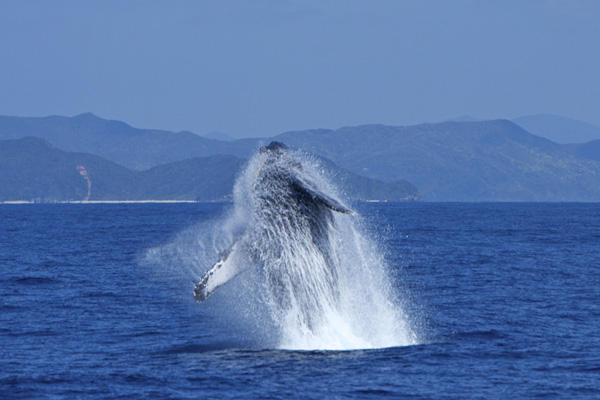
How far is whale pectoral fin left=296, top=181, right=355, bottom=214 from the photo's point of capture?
55.5ft

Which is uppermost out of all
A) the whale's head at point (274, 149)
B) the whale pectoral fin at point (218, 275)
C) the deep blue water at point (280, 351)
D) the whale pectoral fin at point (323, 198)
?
the whale's head at point (274, 149)

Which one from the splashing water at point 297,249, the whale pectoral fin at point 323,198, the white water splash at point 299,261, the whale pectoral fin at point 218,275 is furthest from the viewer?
the white water splash at point 299,261

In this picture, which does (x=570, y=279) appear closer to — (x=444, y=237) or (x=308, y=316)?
(x=308, y=316)

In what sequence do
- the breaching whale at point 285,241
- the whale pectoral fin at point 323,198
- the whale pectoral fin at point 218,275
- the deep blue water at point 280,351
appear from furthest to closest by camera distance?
the breaching whale at point 285,241 → the whale pectoral fin at point 218,275 → the deep blue water at point 280,351 → the whale pectoral fin at point 323,198

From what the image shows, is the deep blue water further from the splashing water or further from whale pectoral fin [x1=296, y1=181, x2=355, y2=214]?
whale pectoral fin [x1=296, y1=181, x2=355, y2=214]

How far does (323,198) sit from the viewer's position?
1752 centimetres

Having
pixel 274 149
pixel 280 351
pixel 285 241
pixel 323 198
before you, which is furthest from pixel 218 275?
pixel 323 198

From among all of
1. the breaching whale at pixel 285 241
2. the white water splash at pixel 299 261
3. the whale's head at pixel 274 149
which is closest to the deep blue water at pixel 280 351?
the white water splash at pixel 299 261

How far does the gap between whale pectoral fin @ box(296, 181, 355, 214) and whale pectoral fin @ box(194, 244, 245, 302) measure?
2.44m

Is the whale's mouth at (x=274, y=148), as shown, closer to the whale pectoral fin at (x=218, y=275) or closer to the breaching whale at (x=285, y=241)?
the breaching whale at (x=285, y=241)

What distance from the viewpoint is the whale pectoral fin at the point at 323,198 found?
16.9 m

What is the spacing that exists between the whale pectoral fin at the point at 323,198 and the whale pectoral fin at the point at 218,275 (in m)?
2.44

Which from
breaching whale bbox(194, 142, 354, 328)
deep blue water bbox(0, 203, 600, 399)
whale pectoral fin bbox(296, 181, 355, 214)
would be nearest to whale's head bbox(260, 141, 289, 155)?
breaching whale bbox(194, 142, 354, 328)

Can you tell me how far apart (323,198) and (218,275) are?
380cm
